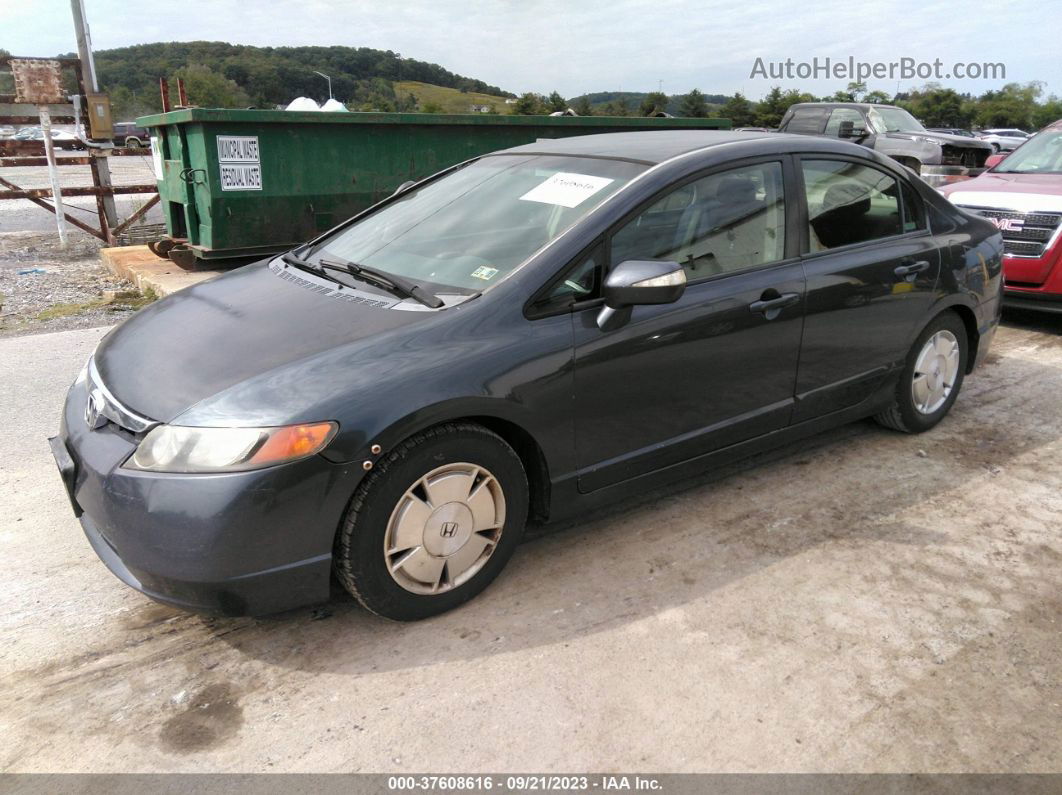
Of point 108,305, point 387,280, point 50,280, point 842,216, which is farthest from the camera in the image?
point 50,280

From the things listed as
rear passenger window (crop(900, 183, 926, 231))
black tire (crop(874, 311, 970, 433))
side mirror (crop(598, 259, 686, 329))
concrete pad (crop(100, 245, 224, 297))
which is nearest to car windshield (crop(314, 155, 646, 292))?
side mirror (crop(598, 259, 686, 329))

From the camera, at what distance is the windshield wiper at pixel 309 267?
332 cm

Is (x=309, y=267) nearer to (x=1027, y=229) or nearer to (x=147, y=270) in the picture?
(x=147, y=270)

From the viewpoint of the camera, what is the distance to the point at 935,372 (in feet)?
14.6

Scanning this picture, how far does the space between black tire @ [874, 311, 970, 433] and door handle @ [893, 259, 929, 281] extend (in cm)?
32

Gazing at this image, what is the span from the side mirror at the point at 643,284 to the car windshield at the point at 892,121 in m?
14.2

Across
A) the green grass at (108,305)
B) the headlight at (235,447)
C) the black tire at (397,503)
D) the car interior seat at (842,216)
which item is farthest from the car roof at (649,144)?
the green grass at (108,305)

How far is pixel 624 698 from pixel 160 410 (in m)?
1.70

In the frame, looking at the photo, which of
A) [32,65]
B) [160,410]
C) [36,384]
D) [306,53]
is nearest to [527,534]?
[160,410]

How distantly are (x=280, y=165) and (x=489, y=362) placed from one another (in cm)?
587

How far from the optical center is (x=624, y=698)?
250cm

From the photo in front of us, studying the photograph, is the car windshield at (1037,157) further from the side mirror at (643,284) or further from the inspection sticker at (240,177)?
the inspection sticker at (240,177)

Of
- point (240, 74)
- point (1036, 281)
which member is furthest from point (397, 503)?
point (240, 74)

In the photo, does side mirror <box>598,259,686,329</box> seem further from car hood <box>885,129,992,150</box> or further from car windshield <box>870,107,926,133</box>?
car windshield <box>870,107,926,133</box>
